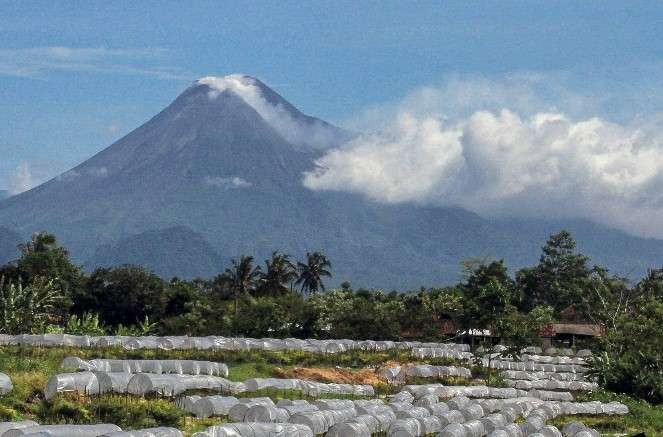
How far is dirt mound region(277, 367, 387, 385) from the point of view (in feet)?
159

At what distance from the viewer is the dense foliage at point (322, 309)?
196 ft

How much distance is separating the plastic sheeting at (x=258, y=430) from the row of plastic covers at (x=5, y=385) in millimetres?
7053

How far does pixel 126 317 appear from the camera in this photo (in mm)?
94938

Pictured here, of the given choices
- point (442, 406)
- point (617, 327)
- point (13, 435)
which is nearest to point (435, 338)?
point (617, 327)

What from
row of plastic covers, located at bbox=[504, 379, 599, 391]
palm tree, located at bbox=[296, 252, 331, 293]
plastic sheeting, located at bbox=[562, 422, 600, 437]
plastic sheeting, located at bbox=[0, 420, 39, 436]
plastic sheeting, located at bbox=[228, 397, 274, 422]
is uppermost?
palm tree, located at bbox=[296, 252, 331, 293]

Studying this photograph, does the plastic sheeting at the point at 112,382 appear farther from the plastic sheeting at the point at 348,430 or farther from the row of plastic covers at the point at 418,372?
the row of plastic covers at the point at 418,372

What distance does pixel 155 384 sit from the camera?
34.4 metres

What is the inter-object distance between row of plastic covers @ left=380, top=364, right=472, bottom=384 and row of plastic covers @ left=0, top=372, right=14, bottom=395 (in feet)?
84.4

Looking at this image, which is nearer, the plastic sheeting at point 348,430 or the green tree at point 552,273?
the plastic sheeting at point 348,430

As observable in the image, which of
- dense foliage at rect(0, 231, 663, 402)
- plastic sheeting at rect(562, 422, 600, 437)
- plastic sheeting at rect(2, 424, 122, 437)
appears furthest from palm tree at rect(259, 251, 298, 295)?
plastic sheeting at rect(2, 424, 122, 437)

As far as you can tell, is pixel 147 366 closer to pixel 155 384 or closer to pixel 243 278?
pixel 155 384

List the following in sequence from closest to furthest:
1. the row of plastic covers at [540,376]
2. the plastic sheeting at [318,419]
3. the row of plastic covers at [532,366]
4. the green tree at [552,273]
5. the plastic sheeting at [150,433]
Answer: the plastic sheeting at [150,433] → the plastic sheeting at [318,419] → the row of plastic covers at [540,376] → the row of plastic covers at [532,366] → the green tree at [552,273]

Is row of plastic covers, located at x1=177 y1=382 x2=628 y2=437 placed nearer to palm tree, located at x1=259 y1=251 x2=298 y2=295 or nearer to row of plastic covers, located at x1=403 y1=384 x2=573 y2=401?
row of plastic covers, located at x1=403 y1=384 x2=573 y2=401

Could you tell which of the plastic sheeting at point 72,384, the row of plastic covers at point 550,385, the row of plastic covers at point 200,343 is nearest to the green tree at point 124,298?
the row of plastic covers at point 200,343
